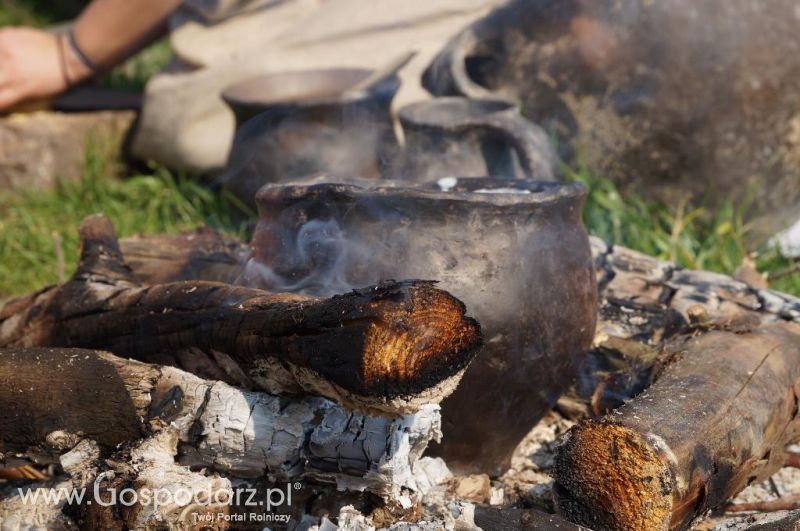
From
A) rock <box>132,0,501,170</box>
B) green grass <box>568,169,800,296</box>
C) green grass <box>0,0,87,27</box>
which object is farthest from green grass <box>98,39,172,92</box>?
green grass <box>568,169,800,296</box>

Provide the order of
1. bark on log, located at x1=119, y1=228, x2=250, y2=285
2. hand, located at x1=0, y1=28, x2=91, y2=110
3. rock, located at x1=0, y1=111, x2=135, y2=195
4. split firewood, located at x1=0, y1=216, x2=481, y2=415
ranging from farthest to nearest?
rock, located at x1=0, y1=111, x2=135, y2=195 → hand, located at x1=0, y1=28, x2=91, y2=110 → bark on log, located at x1=119, y1=228, x2=250, y2=285 → split firewood, located at x1=0, y1=216, x2=481, y2=415

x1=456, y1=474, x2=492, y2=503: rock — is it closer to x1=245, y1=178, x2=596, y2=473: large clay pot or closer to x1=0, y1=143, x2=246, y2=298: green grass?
x1=245, y1=178, x2=596, y2=473: large clay pot

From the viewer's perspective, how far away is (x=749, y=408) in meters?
2.13

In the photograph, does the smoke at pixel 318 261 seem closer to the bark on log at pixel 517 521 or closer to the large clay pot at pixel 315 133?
the bark on log at pixel 517 521

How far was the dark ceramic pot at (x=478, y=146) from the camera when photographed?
3.20m

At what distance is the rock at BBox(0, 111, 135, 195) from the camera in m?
5.34

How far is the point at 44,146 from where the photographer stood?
5371mm

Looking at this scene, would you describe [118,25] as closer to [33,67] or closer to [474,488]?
[33,67]

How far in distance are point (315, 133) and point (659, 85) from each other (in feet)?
4.94

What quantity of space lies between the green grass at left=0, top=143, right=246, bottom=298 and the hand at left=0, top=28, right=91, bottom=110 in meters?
0.45

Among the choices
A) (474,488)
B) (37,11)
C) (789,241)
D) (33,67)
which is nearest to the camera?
(474,488)

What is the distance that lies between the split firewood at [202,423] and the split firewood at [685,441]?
1.11ft

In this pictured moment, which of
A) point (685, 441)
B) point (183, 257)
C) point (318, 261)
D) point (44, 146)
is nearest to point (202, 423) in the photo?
point (318, 261)

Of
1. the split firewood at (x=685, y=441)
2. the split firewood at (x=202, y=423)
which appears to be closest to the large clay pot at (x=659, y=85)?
the split firewood at (x=685, y=441)
